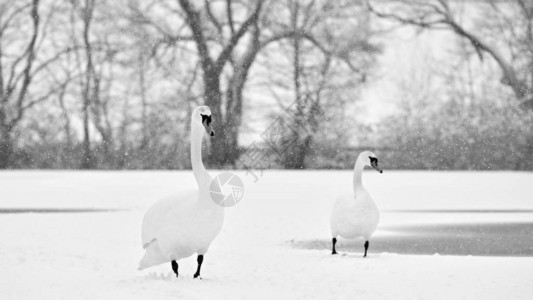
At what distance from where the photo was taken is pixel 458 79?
35250 millimetres

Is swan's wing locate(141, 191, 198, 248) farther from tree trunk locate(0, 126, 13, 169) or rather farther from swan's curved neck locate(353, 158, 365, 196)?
tree trunk locate(0, 126, 13, 169)

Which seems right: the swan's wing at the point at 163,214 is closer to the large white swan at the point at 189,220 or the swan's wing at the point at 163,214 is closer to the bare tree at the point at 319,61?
the large white swan at the point at 189,220

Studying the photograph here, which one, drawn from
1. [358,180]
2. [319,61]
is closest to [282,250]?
[358,180]

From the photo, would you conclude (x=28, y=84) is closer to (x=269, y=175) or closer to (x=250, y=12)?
(x=250, y=12)

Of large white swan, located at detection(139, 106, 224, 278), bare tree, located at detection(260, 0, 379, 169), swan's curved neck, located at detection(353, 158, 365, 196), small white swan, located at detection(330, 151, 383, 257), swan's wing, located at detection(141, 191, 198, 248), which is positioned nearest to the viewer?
large white swan, located at detection(139, 106, 224, 278)

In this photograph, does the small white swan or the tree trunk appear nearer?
the small white swan

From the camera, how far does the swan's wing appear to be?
7.19m

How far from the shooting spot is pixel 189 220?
23.1ft

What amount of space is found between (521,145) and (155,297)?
78.9 feet

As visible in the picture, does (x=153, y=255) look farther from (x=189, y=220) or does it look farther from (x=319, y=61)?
(x=319, y=61)

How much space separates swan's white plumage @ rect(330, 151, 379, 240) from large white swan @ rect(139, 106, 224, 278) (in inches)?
99.0

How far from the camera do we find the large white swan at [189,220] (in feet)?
23.0

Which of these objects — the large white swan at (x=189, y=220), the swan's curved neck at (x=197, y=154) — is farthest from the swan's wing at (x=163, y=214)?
the swan's curved neck at (x=197, y=154)

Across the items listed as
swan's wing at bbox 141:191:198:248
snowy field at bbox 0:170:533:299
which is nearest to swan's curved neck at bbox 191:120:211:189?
swan's wing at bbox 141:191:198:248
